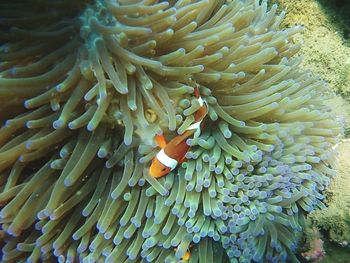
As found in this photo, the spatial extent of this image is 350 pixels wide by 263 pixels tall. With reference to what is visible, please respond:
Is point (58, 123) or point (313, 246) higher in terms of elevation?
point (58, 123)

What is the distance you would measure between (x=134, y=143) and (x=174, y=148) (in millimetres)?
239

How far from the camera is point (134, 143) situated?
214 cm

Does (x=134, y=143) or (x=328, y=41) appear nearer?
(x=134, y=143)

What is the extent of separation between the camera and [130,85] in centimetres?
206

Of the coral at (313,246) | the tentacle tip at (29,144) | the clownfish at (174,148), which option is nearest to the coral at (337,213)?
the coral at (313,246)

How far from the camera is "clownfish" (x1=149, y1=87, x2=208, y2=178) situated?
81.2 inches

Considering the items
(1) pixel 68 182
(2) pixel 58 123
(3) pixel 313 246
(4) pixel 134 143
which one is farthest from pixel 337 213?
(2) pixel 58 123

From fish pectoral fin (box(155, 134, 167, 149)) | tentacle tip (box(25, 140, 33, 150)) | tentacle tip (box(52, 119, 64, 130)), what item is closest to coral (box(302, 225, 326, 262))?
fish pectoral fin (box(155, 134, 167, 149))

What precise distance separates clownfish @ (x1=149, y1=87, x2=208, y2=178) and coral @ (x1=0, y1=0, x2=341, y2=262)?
42 mm

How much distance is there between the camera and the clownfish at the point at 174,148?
2.06 meters

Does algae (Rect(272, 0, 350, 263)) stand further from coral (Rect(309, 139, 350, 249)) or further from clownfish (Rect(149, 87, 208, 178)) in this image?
clownfish (Rect(149, 87, 208, 178))

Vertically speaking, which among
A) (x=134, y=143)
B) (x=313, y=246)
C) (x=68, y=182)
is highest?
(x=134, y=143)

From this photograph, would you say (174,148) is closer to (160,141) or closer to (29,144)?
(160,141)

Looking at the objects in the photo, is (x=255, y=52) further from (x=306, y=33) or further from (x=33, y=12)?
(x=33, y=12)
